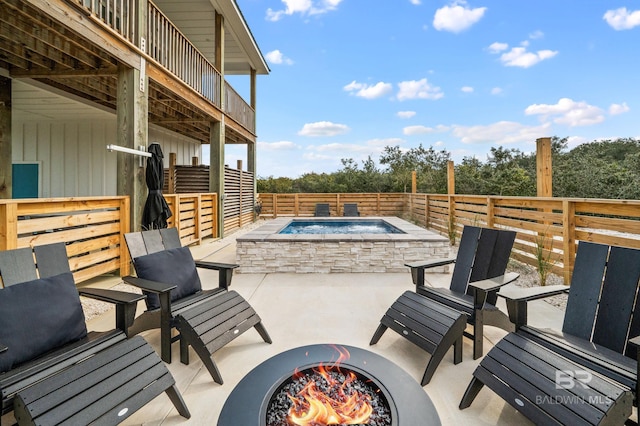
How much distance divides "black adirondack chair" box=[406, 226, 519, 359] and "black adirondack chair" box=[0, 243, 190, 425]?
Result: 6.53ft

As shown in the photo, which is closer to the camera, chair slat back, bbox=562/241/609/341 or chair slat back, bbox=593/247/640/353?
chair slat back, bbox=593/247/640/353

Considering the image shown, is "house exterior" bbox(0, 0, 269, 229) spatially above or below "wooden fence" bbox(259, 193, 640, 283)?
above

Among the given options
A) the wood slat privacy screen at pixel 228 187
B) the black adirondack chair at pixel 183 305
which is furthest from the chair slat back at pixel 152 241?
the wood slat privacy screen at pixel 228 187

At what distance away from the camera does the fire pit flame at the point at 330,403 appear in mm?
1320

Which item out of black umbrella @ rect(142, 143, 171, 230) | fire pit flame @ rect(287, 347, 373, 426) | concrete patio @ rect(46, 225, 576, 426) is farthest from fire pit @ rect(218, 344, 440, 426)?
black umbrella @ rect(142, 143, 171, 230)

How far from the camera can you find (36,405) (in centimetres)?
127

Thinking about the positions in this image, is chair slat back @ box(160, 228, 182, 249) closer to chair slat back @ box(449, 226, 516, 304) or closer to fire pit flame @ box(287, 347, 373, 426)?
fire pit flame @ box(287, 347, 373, 426)

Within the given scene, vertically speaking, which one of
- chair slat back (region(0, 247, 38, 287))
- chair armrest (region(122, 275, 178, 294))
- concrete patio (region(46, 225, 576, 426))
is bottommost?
concrete patio (region(46, 225, 576, 426))

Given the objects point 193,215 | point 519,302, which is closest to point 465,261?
point 519,302

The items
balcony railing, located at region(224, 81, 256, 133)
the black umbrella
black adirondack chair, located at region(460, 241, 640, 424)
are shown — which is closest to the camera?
black adirondack chair, located at region(460, 241, 640, 424)

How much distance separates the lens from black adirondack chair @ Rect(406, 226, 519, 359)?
2.32 meters

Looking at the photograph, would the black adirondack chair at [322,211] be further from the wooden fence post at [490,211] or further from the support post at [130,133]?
the support post at [130,133]

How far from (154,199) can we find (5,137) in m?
3.60

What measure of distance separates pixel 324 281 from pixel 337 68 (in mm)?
12765
